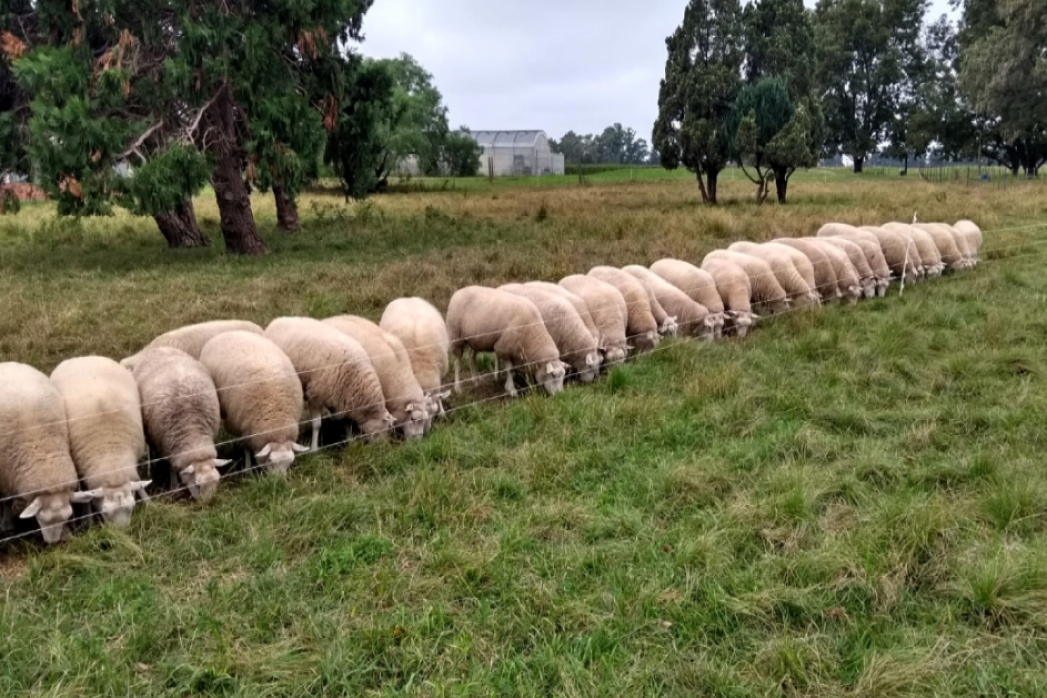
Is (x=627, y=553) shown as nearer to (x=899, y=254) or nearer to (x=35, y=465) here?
(x=35, y=465)

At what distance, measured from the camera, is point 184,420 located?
16.4ft

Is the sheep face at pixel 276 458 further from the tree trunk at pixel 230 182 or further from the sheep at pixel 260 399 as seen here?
the tree trunk at pixel 230 182

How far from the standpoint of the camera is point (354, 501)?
4672 millimetres

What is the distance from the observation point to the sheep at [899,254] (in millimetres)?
11673

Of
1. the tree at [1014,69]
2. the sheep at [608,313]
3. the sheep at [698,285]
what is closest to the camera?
the sheep at [608,313]

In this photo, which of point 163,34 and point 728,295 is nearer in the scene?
point 728,295

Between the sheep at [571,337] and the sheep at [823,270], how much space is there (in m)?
4.60

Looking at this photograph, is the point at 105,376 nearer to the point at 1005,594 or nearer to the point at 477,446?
the point at 477,446

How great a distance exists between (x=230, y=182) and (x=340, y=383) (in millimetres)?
10219

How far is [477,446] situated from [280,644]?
2460mm

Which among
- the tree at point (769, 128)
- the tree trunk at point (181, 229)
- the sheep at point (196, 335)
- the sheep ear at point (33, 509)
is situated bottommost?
the sheep ear at point (33, 509)

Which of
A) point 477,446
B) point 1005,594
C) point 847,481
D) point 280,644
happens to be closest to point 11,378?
point 280,644

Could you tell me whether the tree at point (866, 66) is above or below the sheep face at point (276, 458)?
above

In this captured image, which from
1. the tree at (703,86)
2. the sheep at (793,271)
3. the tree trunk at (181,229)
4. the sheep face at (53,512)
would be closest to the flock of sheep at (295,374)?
the sheep face at (53,512)
